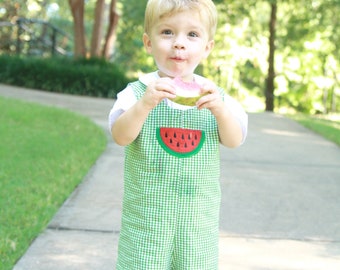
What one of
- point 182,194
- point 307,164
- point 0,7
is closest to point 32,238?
point 182,194

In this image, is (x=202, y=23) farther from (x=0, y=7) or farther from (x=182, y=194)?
(x=0, y=7)

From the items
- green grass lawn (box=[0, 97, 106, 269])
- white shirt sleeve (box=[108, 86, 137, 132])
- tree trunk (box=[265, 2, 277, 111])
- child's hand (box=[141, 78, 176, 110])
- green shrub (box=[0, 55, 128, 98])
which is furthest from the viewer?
tree trunk (box=[265, 2, 277, 111])

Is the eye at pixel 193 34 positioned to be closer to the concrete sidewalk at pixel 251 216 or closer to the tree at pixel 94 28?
the concrete sidewalk at pixel 251 216

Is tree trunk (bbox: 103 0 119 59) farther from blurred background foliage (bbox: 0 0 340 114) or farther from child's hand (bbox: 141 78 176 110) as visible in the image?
child's hand (bbox: 141 78 176 110)

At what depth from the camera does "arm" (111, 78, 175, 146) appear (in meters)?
2.06

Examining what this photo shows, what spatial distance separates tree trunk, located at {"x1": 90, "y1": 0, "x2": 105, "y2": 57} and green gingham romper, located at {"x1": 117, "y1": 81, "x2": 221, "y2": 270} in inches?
513

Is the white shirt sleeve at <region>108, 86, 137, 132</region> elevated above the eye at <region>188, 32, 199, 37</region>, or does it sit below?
below

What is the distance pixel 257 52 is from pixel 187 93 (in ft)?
68.1

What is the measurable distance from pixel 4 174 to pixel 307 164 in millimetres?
3090

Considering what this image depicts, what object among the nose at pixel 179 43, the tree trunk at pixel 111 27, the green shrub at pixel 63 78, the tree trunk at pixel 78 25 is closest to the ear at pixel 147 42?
the nose at pixel 179 43

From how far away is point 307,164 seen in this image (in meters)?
6.54

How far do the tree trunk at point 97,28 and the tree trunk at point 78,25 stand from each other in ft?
0.91

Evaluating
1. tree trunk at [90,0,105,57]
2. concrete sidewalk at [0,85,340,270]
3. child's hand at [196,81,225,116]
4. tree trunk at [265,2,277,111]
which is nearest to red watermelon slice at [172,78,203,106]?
child's hand at [196,81,225,116]

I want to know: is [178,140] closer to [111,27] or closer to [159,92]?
[159,92]
